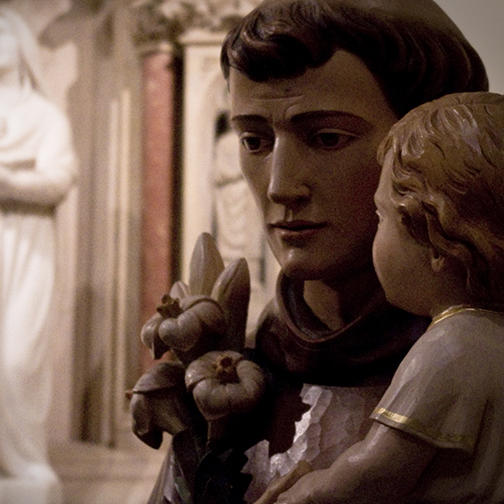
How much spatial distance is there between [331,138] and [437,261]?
0.20 metres

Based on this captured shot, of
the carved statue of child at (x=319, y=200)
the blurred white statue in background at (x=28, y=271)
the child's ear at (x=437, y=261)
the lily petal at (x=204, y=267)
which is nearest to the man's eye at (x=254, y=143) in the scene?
the carved statue of child at (x=319, y=200)

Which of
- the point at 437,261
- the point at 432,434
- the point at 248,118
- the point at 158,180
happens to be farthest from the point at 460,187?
the point at 158,180

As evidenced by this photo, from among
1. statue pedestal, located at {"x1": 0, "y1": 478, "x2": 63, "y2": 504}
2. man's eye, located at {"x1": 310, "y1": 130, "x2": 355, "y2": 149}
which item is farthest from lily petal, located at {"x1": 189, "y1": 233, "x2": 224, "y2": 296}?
statue pedestal, located at {"x1": 0, "y1": 478, "x2": 63, "y2": 504}

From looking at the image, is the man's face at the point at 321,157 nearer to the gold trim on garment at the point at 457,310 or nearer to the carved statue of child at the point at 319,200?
the carved statue of child at the point at 319,200

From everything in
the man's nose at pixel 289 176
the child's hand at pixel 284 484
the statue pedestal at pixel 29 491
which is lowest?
the statue pedestal at pixel 29 491

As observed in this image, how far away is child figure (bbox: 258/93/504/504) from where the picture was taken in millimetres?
644

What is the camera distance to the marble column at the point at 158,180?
359 cm

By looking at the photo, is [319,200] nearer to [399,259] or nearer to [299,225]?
[299,225]

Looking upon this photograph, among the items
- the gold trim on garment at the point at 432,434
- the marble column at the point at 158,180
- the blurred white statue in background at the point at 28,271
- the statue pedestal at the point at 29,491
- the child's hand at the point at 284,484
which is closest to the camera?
the gold trim on garment at the point at 432,434

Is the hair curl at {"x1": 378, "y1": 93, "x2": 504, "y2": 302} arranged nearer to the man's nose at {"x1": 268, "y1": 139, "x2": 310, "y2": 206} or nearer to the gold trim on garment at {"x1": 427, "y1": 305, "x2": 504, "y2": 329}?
the gold trim on garment at {"x1": 427, "y1": 305, "x2": 504, "y2": 329}

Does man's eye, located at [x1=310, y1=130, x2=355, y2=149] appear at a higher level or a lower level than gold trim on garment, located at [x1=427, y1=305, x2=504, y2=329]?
higher

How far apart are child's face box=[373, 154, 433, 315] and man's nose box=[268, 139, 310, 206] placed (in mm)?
127

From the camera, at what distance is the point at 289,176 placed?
2.72 ft

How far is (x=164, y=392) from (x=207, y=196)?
263cm
